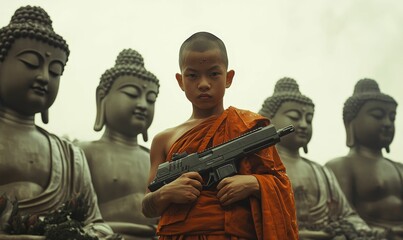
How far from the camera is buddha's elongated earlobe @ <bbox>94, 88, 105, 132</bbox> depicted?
824 centimetres

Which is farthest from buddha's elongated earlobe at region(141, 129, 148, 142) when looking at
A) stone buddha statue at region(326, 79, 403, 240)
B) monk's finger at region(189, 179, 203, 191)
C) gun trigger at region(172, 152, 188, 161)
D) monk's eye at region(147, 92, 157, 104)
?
monk's finger at region(189, 179, 203, 191)

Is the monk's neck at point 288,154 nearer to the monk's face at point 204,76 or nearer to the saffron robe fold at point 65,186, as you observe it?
the saffron robe fold at point 65,186

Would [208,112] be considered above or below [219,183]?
above

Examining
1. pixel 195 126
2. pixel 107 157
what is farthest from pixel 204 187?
pixel 107 157

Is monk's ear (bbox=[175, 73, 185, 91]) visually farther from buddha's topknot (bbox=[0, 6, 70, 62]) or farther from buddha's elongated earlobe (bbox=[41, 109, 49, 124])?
buddha's elongated earlobe (bbox=[41, 109, 49, 124])

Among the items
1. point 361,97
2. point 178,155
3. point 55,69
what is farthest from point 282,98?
point 178,155

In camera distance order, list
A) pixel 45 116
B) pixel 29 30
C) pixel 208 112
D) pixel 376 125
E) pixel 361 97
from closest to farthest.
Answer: pixel 208 112, pixel 29 30, pixel 45 116, pixel 376 125, pixel 361 97

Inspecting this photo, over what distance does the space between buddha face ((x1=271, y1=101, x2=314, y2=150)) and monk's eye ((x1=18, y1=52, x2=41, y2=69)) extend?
390 centimetres

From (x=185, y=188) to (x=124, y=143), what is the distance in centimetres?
575

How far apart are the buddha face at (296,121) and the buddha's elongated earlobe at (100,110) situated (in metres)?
2.49

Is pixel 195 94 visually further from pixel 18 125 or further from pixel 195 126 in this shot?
pixel 18 125

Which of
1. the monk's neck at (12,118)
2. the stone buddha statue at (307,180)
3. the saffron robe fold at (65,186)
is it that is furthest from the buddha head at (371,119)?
the monk's neck at (12,118)

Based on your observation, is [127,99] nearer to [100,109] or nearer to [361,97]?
[100,109]

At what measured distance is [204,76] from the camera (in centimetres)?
267
